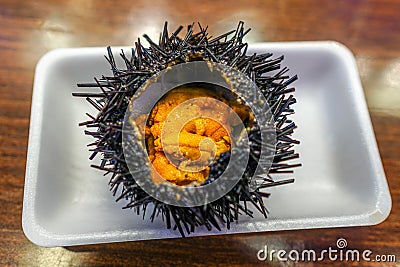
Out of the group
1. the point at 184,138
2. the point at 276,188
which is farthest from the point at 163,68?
the point at 276,188

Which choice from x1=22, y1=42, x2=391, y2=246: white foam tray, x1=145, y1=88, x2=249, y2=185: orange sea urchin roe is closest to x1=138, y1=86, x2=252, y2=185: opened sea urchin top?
x1=145, y1=88, x2=249, y2=185: orange sea urchin roe

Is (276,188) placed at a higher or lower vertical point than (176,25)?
lower

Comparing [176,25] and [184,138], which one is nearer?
[184,138]

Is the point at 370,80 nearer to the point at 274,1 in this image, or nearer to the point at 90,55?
the point at 274,1

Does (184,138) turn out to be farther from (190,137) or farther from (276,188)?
(276,188)

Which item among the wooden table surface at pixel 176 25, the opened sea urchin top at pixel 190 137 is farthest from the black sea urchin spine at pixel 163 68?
the wooden table surface at pixel 176 25

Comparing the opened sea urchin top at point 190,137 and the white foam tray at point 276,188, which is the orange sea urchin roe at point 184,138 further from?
the white foam tray at point 276,188

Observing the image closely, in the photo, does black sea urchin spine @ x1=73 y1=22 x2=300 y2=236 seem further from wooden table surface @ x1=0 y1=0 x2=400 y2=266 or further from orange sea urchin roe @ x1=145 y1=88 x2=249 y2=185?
wooden table surface @ x1=0 y1=0 x2=400 y2=266
